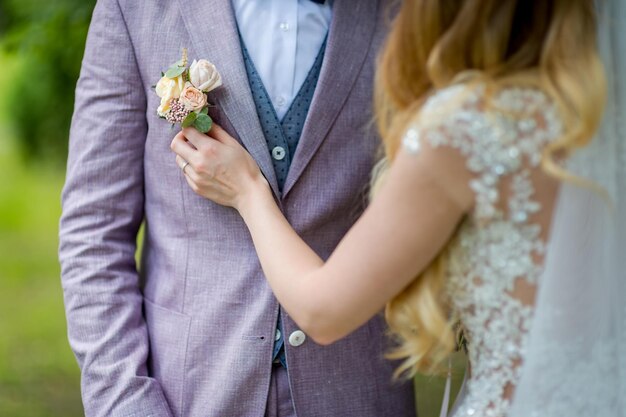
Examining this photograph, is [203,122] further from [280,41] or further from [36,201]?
[36,201]

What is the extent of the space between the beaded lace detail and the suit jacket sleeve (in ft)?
2.42

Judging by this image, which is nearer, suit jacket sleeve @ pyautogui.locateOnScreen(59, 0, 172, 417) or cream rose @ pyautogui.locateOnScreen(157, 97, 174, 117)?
cream rose @ pyautogui.locateOnScreen(157, 97, 174, 117)

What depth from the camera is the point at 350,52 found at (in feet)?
6.63

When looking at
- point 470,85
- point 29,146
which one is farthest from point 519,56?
point 29,146

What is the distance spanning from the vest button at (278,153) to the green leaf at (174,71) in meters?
0.26

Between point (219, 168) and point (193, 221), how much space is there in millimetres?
171

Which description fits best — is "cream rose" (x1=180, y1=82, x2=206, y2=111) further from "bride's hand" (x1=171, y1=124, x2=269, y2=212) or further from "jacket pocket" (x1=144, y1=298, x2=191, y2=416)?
"jacket pocket" (x1=144, y1=298, x2=191, y2=416)

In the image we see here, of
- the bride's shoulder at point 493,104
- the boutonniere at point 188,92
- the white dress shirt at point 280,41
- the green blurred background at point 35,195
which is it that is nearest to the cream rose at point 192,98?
the boutonniere at point 188,92

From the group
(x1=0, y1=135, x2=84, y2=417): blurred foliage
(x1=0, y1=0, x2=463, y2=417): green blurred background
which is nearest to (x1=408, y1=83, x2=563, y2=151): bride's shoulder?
(x1=0, y1=0, x2=463, y2=417): green blurred background

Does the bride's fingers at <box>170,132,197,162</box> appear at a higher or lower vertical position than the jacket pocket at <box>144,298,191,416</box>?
higher

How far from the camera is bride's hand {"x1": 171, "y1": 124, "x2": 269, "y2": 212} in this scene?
1.91 metres

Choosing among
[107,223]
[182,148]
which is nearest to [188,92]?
[182,148]

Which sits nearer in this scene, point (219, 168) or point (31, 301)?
point (219, 168)

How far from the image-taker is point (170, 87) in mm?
1892
